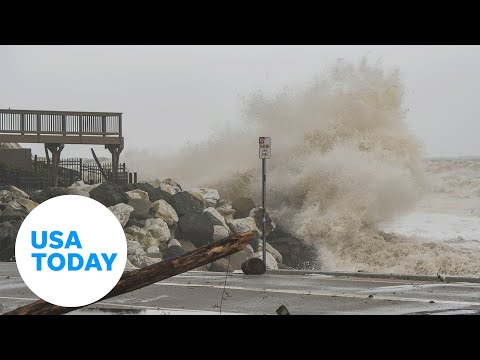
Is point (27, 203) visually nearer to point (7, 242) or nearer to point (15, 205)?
point (15, 205)

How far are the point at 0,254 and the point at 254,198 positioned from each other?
12.4 metres

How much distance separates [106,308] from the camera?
1395 cm

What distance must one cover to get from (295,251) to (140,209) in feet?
20.4

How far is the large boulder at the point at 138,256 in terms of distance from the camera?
24844mm

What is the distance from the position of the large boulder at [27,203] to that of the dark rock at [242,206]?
7.38 m

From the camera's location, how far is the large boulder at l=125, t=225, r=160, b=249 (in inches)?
1062

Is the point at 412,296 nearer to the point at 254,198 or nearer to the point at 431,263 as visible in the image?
the point at 431,263

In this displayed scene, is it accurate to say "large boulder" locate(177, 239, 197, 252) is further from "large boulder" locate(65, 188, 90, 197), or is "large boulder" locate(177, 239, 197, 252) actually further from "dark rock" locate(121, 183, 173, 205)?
"large boulder" locate(65, 188, 90, 197)

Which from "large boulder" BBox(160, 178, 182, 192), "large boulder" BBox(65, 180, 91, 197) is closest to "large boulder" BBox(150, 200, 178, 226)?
"large boulder" BBox(65, 180, 91, 197)

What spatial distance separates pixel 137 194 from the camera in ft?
100.0

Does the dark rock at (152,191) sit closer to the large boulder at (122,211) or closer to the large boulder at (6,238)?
the large boulder at (122,211)

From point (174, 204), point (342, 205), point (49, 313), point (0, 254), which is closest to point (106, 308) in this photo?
point (49, 313)

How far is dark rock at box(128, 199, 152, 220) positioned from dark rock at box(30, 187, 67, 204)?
302cm

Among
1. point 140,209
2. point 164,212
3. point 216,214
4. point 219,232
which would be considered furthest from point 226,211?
point 140,209
